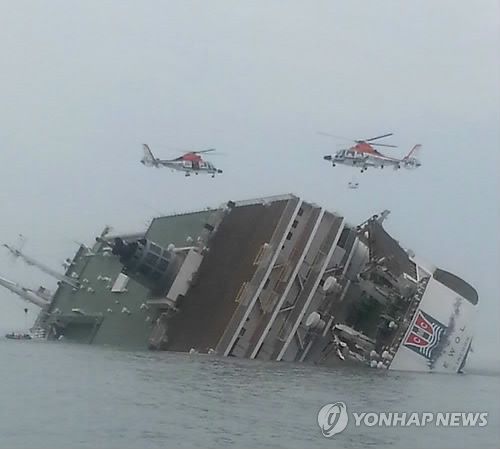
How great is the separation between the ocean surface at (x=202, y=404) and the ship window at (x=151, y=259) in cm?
530

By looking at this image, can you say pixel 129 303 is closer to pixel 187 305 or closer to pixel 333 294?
pixel 187 305

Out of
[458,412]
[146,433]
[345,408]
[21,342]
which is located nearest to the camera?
[146,433]

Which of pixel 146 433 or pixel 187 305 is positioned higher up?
pixel 187 305

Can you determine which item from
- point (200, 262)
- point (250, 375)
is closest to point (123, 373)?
point (250, 375)

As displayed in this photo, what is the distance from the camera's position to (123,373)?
1502 cm

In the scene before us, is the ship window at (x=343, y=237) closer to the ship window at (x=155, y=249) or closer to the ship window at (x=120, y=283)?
the ship window at (x=155, y=249)

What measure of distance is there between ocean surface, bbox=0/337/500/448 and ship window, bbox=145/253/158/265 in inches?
208

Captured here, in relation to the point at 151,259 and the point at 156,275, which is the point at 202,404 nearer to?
the point at 156,275

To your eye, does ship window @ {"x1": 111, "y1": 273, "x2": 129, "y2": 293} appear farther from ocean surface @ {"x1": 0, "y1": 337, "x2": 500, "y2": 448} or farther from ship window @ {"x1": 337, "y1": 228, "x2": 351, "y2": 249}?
ocean surface @ {"x1": 0, "y1": 337, "x2": 500, "y2": 448}

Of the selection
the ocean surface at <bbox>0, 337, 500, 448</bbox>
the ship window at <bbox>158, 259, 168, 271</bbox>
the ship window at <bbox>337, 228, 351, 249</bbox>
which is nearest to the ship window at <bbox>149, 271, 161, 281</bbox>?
the ship window at <bbox>158, 259, 168, 271</bbox>

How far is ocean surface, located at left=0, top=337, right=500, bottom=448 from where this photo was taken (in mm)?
10273

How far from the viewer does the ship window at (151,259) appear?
22672 mm

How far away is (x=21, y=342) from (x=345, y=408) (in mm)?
14365

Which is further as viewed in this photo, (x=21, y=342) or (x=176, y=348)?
(x=21, y=342)
